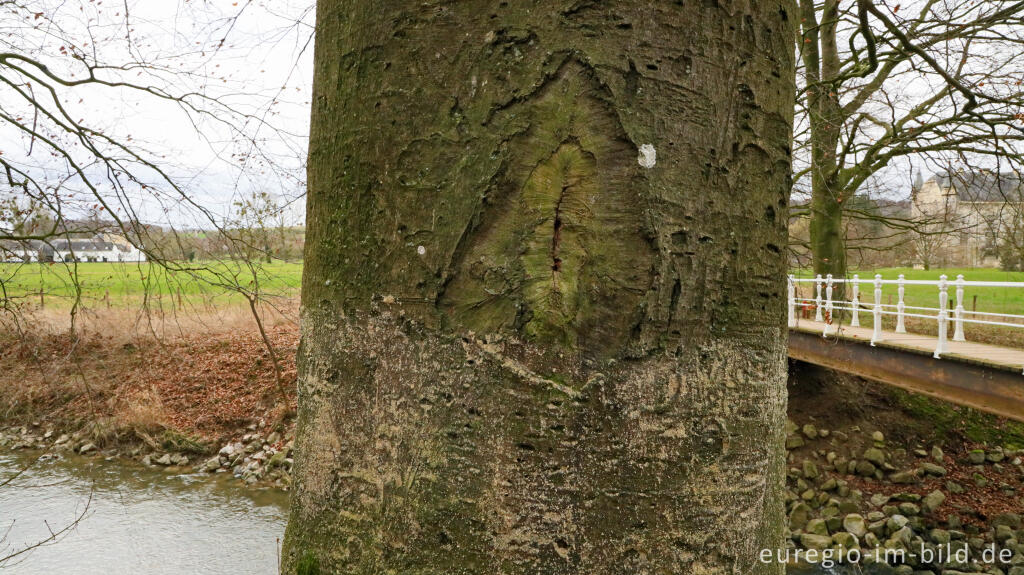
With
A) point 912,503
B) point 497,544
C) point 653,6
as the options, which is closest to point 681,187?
point 653,6

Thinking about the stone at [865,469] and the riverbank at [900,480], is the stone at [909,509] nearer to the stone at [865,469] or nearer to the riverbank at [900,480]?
the riverbank at [900,480]

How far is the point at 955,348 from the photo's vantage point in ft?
25.2

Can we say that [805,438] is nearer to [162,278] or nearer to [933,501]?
[933,501]

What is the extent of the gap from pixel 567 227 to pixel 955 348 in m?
8.83

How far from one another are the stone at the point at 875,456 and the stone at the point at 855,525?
1.70 meters

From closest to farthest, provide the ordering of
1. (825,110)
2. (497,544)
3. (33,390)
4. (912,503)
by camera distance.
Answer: (497,544)
(825,110)
(912,503)
(33,390)

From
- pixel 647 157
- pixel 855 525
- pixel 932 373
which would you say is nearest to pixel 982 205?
pixel 932 373

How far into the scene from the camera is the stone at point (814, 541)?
802 cm

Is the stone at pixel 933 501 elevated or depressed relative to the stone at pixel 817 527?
elevated

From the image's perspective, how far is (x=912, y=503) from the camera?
28.8 ft

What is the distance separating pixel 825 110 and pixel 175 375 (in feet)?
42.3

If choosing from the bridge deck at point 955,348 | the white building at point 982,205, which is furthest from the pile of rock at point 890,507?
the white building at point 982,205

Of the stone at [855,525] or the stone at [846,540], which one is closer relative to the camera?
the stone at [846,540]

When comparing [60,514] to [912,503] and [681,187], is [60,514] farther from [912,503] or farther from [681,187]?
[912,503]
